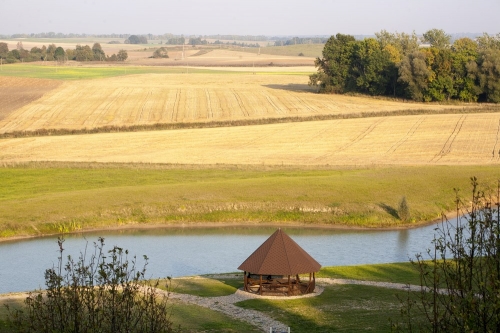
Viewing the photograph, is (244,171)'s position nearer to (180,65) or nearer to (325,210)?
(325,210)

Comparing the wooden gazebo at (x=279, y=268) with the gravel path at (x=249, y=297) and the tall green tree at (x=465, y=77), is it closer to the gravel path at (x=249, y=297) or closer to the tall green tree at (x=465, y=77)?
the gravel path at (x=249, y=297)

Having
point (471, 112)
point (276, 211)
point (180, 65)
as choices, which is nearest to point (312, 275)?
point (276, 211)

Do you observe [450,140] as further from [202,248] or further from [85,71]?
[85,71]

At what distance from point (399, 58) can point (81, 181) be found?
201ft

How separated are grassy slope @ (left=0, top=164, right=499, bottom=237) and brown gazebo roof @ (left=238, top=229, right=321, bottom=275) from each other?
16.1 metres

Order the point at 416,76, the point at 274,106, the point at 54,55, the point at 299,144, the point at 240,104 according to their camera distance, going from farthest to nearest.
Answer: the point at 54,55, the point at 416,76, the point at 240,104, the point at 274,106, the point at 299,144

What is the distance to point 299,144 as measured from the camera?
66.2m

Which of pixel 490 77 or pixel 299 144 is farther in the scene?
pixel 490 77

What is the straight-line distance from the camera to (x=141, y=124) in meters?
76.7

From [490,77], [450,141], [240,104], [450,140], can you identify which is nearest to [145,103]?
[240,104]

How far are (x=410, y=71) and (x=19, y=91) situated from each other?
161ft

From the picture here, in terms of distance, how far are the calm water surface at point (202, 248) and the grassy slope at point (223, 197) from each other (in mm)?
1548

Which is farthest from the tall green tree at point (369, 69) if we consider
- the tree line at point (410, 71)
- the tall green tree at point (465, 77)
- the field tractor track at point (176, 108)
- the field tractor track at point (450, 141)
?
the field tractor track at point (176, 108)

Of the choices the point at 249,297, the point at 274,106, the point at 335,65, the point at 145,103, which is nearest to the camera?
the point at 249,297
